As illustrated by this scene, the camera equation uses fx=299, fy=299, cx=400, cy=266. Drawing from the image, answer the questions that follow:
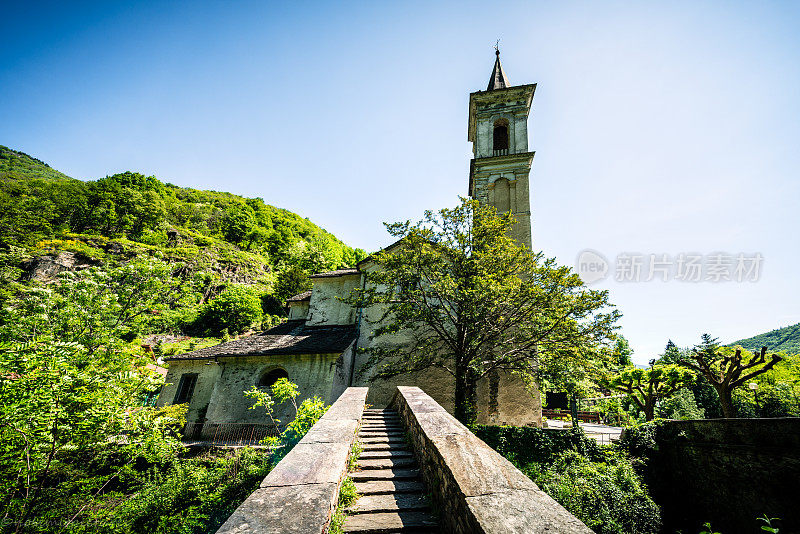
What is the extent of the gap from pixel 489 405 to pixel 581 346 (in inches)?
200

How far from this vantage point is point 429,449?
367 centimetres

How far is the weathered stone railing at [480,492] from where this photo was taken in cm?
179

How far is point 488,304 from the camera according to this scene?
37.2ft

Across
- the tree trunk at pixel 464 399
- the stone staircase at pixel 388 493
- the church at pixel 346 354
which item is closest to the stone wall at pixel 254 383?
the church at pixel 346 354

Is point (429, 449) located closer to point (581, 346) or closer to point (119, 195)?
point (581, 346)

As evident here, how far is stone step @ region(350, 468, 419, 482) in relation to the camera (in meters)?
3.91

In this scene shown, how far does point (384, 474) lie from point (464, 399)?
27.4 ft

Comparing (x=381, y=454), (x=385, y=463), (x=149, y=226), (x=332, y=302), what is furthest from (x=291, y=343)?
(x=149, y=226)

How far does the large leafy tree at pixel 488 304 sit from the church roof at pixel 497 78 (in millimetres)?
13946

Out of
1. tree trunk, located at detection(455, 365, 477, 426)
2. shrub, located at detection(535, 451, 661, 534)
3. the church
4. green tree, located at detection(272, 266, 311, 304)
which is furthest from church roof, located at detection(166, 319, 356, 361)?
green tree, located at detection(272, 266, 311, 304)

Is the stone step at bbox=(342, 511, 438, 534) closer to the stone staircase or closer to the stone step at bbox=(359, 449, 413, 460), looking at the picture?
the stone staircase

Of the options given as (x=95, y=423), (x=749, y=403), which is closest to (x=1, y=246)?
(x=95, y=423)

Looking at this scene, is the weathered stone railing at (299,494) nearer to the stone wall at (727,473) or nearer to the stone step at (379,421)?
the stone step at (379,421)

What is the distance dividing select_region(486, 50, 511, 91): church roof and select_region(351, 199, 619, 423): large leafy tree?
45.8 ft
